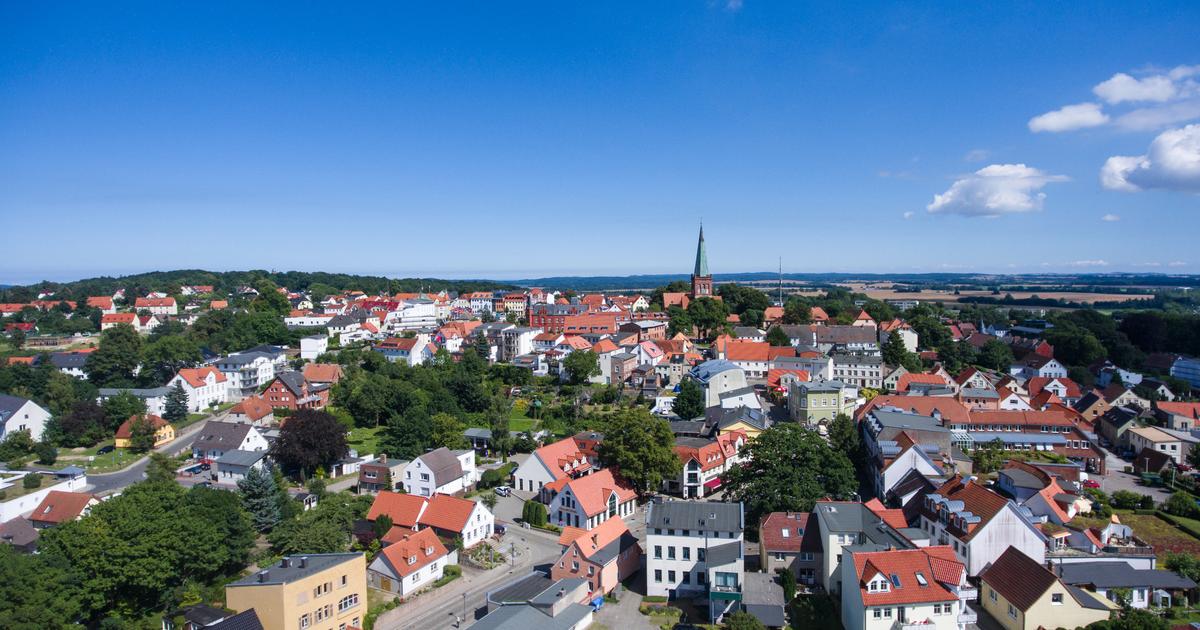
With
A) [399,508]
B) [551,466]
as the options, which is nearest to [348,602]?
Answer: [399,508]

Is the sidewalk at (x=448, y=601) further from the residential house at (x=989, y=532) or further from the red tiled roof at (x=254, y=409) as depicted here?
the red tiled roof at (x=254, y=409)

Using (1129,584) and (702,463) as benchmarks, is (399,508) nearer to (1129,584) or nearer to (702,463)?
(702,463)

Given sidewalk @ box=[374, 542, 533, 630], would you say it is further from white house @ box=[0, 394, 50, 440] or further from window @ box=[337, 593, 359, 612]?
white house @ box=[0, 394, 50, 440]

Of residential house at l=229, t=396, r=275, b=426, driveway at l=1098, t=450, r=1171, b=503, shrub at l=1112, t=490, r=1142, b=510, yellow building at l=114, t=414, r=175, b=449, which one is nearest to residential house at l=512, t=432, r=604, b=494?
residential house at l=229, t=396, r=275, b=426

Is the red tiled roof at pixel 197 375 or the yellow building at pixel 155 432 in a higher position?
the red tiled roof at pixel 197 375

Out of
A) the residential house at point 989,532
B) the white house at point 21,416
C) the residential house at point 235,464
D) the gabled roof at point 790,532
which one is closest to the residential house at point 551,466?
the gabled roof at point 790,532

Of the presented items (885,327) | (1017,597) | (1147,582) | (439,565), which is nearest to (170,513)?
(439,565)

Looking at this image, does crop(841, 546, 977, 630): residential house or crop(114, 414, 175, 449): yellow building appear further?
crop(114, 414, 175, 449): yellow building
